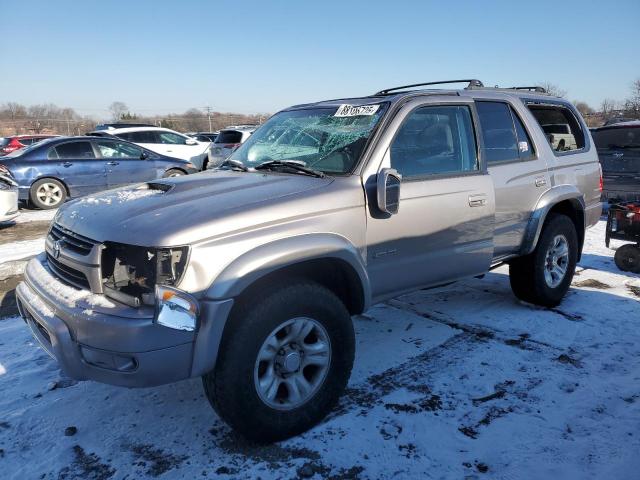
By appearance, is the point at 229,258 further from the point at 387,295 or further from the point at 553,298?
the point at 553,298

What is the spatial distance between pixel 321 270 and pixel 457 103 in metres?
1.74

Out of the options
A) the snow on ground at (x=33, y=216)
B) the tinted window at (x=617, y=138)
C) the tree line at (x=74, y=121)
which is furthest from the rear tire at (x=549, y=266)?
the tree line at (x=74, y=121)

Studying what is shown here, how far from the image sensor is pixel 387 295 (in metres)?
3.27

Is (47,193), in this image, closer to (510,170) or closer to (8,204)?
(8,204)

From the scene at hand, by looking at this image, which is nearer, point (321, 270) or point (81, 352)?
point (81, 352)

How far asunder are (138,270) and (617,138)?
806 centimetres

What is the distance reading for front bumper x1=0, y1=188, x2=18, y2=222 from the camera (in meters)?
7.93

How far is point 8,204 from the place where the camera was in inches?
315

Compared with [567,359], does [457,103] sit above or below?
above

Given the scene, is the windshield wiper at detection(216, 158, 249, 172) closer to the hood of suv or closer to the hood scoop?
the hood of suv

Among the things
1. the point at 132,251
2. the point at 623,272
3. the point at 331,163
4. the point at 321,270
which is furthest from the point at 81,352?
the point at 623,272

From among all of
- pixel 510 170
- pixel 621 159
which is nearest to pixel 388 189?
pixel 510 170

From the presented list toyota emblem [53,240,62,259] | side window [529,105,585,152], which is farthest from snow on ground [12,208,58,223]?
side window [529,105,585,152]

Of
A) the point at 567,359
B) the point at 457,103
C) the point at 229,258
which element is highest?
the point at 457,103
